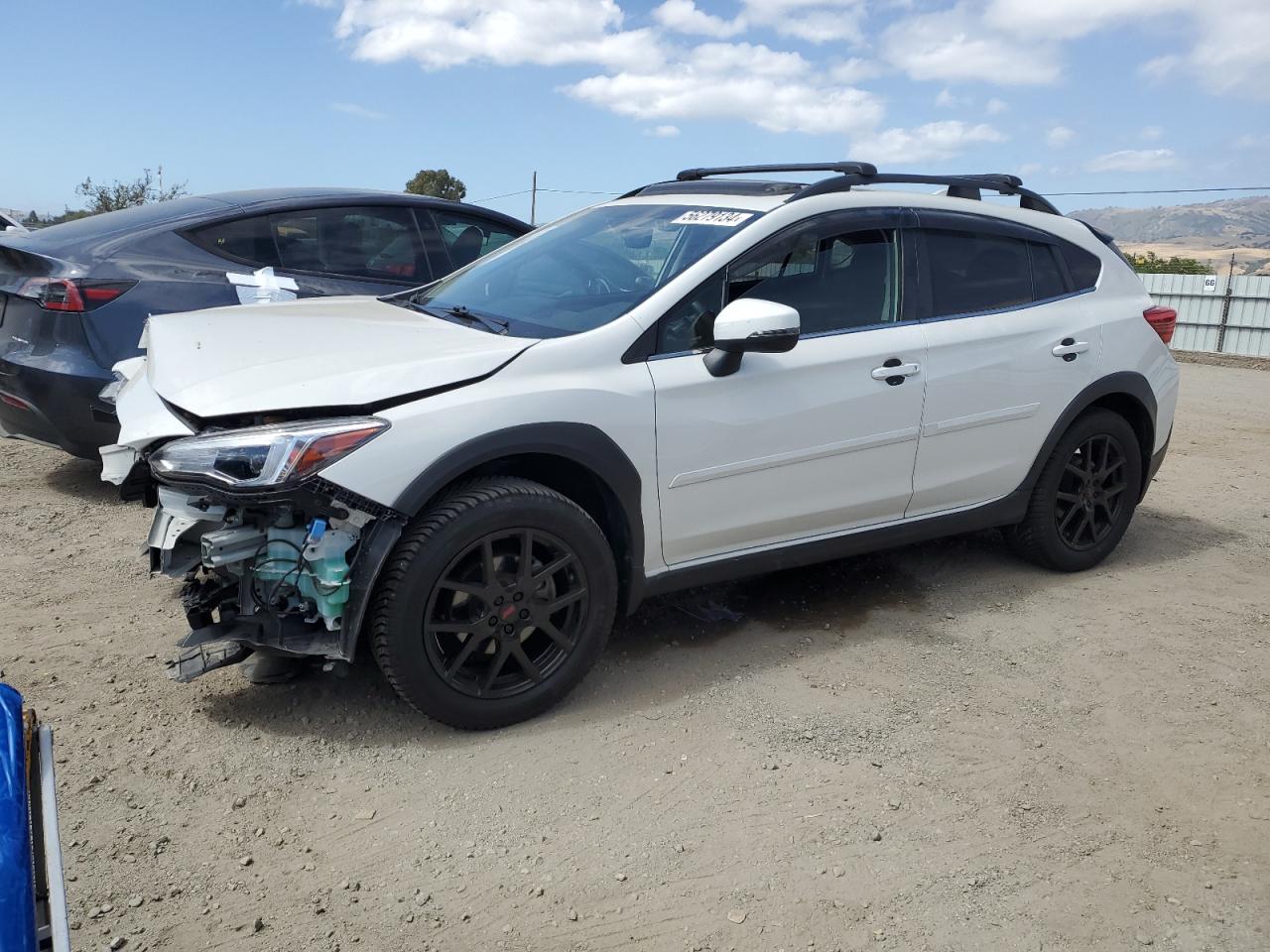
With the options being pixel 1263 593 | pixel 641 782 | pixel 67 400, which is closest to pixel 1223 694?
pixel 1263 593

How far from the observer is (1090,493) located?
5133mm

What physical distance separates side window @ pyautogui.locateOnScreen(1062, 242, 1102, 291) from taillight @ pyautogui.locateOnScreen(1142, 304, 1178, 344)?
334 mm

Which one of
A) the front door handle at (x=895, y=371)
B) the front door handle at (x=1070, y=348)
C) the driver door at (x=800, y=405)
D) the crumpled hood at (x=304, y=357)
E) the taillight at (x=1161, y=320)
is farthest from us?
the taillight at (x=1161, y=320)

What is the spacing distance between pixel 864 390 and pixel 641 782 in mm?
1763

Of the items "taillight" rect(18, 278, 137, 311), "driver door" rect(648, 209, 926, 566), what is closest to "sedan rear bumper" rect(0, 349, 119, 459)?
"taillight" rect(18, 278, 137, 311)

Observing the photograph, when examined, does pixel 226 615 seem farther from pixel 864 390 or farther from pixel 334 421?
pixel 864 390

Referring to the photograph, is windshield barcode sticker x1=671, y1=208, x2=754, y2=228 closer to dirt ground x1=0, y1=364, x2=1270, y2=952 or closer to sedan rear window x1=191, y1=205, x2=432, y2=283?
dirt ground x1=0, y1=364, x2=1270, y2=952

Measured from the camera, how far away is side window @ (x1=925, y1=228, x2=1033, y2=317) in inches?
178

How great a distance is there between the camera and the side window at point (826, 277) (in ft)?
13.1

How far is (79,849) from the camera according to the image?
2850 millimetres

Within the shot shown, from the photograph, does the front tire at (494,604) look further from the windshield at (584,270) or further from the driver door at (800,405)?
the windshield at (584,270)

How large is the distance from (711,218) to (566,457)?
1.23 m

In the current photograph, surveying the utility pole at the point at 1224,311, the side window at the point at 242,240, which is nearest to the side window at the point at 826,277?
the side window at the point at 242,240

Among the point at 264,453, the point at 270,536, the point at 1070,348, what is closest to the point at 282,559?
the point at 270,536
